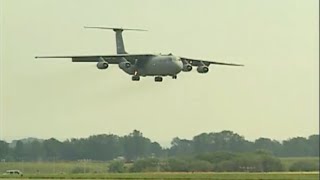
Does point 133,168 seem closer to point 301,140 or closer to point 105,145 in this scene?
point 105,145

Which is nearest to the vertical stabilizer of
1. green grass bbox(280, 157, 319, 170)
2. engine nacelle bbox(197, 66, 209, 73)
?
engine nacelle bbox(197, 66, 209, 73)

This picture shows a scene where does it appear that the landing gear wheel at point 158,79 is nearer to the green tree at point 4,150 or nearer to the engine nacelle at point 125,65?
the engine nacelle at point 125,65

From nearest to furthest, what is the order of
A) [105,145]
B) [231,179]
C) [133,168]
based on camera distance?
[231,179]
[133,168]
[105,145]

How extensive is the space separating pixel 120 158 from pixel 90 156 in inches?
98.2

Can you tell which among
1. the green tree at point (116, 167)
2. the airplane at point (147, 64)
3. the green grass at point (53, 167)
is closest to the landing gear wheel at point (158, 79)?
the airplane at point (147, 64)

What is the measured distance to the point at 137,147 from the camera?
64.2 metres

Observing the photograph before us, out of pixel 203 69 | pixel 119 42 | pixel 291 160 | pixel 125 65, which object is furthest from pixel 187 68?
pixel 291 160

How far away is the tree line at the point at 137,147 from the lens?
2346 inches

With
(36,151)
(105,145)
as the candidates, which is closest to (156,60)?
(105,145)

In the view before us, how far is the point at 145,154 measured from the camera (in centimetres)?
6325

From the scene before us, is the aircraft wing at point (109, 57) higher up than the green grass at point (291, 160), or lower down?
higher up

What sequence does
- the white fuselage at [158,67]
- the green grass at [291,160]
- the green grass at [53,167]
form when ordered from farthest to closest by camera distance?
the white fuselage at [158,67] < the green grass at [53,167] < the green grass at [291,160]

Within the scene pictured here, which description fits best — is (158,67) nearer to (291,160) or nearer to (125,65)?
(125,65)

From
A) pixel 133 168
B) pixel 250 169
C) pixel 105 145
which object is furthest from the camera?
pixel 105 145
